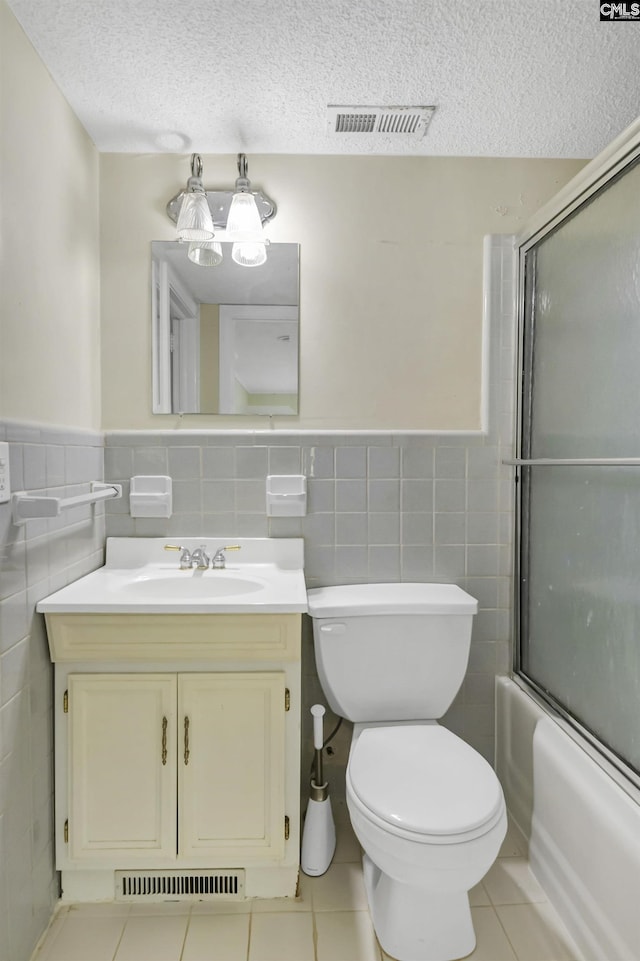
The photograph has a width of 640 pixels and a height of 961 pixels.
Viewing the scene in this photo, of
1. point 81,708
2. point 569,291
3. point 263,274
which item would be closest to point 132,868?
point 81,708

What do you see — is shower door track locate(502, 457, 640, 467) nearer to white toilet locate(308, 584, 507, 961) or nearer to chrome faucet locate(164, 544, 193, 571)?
white toilet locate(308, 584, 507, 961)

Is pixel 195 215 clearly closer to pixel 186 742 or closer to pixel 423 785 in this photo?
pixel 186 742

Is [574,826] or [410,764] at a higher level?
[410,764]

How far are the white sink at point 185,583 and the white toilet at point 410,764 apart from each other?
0.16 meters

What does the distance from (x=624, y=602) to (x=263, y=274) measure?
1.43 metres

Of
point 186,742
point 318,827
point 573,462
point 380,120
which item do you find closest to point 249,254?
point 380,120

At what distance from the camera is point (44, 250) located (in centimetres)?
143

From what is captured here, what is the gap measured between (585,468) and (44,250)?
1.52m

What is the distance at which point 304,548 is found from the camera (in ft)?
6.10

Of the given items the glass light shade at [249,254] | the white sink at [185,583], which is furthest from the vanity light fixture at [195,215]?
the white sink at [185,583]

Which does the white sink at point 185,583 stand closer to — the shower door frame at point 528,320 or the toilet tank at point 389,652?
the toilet tank at point 389,652

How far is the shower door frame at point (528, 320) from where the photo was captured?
128 cm

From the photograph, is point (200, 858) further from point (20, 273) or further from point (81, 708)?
point (20, 273)

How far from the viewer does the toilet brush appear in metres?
1.59
